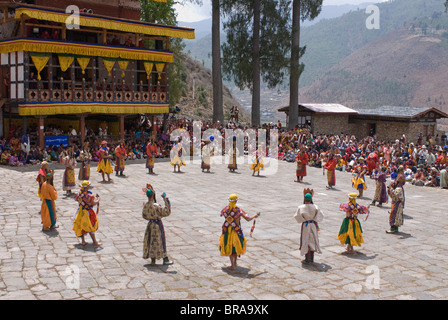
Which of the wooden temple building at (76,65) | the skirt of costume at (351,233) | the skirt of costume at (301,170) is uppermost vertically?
the wooden temple building at (76,65)

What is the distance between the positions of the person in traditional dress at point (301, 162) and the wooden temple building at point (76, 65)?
410 inches

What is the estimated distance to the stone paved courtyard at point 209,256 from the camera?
26.0 feet

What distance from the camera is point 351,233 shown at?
396 inches

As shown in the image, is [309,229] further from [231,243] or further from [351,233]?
[231,243]

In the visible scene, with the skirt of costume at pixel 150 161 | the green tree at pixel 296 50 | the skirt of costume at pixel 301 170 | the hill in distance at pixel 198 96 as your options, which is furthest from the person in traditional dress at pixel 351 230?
the hill in distance at pixel 198 96

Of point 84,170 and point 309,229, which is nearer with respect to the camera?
point 309,229

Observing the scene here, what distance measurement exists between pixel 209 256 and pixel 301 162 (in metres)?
9.86

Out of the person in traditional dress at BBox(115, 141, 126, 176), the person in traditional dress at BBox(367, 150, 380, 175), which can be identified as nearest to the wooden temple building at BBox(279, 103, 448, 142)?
the person in traditional dress at BBox(367, 150, 380, 175)

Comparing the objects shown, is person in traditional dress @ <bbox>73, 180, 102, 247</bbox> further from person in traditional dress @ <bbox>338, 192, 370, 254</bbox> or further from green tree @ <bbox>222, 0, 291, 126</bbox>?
green tree @ <bbox>222, 0, 291, 126</bbox>

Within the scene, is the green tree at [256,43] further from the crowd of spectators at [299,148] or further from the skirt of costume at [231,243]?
the skirt of costume at [231,243]

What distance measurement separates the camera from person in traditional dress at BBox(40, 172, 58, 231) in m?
11.1

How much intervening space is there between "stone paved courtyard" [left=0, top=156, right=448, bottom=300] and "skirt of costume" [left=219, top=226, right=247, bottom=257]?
364 millimetres

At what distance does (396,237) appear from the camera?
11.5 metres

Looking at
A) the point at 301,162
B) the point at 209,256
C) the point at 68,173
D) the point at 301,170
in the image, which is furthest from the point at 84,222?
the point at 301,170
